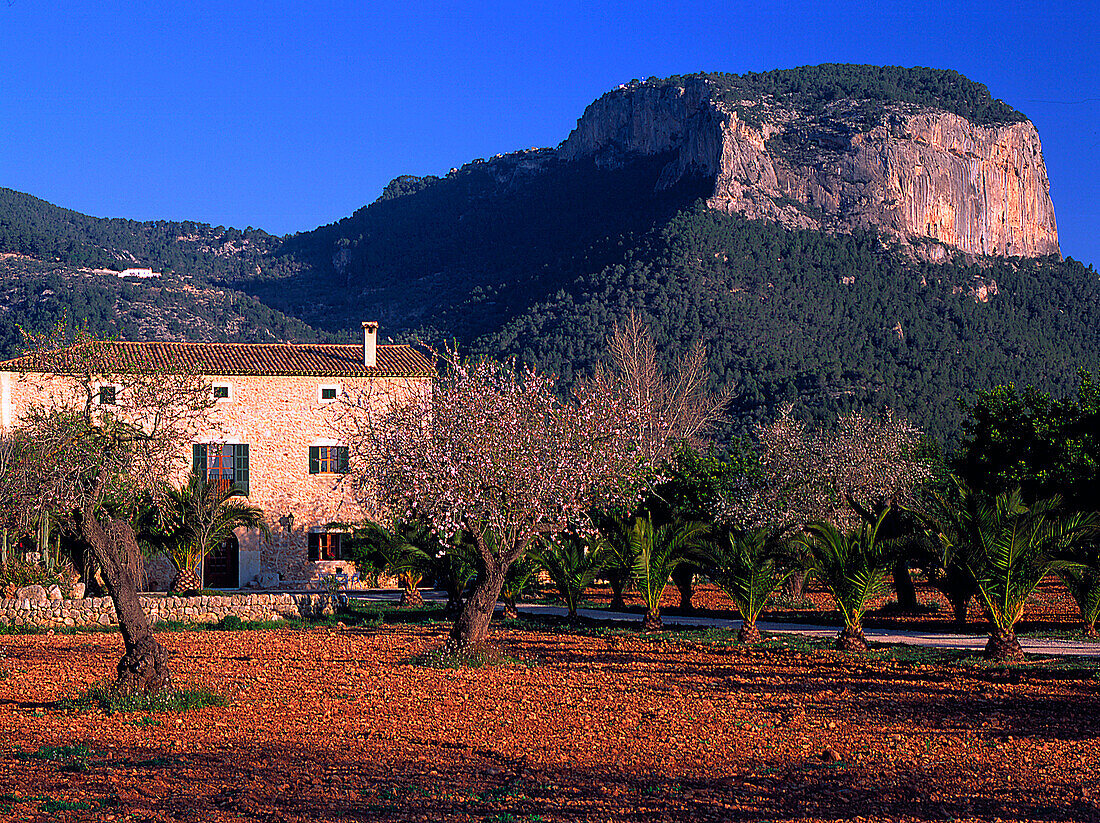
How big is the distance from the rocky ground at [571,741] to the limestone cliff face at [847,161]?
9024 centimetres

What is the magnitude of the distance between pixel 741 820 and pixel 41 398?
104ft

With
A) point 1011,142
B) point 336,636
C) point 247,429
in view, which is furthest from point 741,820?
point 1011,142

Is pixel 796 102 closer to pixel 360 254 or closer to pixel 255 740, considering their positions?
pixel 360 254

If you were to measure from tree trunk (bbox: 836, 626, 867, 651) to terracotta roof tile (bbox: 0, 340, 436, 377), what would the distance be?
21179 millimetres

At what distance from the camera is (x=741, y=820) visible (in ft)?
26.4

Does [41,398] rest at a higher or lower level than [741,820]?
higher

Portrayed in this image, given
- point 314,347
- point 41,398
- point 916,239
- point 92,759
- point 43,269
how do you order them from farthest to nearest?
1. point 916,239
2. point 43,269
3. point 314,347
4. point 41,398
5. point 92,759

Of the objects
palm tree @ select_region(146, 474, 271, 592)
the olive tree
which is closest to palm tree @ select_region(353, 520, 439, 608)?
palm tree @ select_region(146, 474, 271, 592)

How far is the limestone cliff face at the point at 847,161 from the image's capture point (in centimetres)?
10919

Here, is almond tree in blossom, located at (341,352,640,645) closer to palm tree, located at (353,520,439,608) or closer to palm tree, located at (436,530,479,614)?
palm tree, located at (436,530,479,614)

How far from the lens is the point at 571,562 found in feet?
73.3

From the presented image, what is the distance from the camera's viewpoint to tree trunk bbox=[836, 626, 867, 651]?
17.6 metres

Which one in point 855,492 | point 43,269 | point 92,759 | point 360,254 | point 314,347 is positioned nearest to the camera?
point 92,759

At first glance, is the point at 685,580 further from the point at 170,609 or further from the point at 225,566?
the point at 225,566
